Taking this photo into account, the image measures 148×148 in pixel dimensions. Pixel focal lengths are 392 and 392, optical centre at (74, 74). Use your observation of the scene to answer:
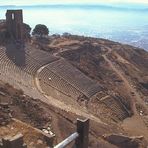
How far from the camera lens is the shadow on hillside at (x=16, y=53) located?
3947 centimetres

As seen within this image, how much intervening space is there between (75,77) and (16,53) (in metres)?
6.93

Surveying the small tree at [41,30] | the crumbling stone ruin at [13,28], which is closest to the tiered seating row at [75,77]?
the crumbling stone ruin at [13,28]

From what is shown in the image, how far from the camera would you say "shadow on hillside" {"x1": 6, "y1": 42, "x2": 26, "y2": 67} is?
39.5 metres

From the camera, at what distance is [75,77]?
4300cm

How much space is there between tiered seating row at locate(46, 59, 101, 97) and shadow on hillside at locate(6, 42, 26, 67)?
3100mm

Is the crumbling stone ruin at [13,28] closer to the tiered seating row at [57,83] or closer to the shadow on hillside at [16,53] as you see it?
the shadow on hillside at [16,53]

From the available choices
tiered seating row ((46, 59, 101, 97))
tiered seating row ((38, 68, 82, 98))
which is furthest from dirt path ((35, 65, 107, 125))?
tiered seating row ((46, 59, 101, 97))

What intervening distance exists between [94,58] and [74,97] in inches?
601

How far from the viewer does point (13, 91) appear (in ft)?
90.7

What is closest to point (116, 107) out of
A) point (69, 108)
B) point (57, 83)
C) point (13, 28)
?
point (57, 83)

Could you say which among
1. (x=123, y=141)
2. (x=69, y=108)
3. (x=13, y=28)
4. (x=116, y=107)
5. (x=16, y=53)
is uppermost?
(x=13, y=28)

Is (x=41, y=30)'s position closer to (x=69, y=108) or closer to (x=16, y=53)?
(x=16, y=53)

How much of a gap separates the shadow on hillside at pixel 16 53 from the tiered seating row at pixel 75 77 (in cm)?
310

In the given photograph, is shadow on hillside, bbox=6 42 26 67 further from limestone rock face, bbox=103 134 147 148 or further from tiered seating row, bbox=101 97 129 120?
limestone rock face, bbox=103 134 147 148
